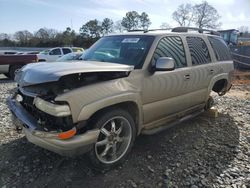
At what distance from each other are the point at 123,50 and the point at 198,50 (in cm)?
163

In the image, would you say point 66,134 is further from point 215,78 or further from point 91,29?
point 91,29

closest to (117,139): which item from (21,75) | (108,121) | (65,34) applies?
(108,121)

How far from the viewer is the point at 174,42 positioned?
4.24 meters

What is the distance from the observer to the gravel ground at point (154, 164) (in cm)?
313

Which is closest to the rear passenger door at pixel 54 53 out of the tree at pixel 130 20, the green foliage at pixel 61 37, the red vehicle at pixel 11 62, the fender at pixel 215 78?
the red vehicle at pixel 11 62

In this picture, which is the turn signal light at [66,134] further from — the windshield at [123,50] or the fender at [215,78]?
A: the fender at [215,78]

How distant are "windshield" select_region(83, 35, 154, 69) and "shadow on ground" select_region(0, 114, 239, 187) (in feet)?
4.65

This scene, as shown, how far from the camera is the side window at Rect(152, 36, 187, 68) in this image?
152 inches

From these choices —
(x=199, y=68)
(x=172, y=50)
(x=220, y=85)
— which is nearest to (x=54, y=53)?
(x=220, y=85)

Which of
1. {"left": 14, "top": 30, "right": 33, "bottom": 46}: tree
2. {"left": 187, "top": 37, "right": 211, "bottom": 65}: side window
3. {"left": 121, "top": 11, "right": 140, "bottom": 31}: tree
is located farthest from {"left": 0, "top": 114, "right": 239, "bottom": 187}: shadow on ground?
{"left": 121, "top": 11, "right": 140, "bottom": 31}: tree

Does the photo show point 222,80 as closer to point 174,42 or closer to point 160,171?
point 174,42

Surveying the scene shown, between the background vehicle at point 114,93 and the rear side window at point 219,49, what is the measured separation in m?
0.34

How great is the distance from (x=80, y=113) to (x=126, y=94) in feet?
2.40

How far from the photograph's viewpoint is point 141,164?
11.6 ft
